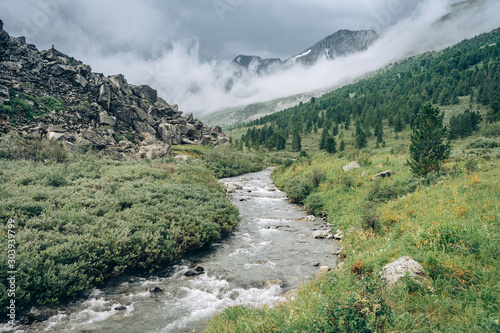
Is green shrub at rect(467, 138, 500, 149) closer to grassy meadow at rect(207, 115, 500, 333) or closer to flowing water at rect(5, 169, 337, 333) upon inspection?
grassy meadow at rect(207, 115, 500, 333)

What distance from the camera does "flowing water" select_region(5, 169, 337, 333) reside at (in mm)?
8352

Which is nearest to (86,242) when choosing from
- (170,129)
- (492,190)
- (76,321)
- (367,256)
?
(76,321)

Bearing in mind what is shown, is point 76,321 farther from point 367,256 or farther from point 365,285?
point 367,256

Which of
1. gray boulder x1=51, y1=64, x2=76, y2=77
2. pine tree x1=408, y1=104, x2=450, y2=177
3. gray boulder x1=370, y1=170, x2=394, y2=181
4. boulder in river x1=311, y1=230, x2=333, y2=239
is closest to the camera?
boulder in river x1=311, y1=230, x2=333, y2=239

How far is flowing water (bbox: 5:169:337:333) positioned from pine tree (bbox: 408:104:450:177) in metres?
10.0

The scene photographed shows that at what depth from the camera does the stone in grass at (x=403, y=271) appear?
667 centimetres

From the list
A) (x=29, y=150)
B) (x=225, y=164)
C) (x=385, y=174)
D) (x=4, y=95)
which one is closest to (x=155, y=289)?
(x=385, y=174)

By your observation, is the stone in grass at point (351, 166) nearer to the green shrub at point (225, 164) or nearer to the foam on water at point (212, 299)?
the foam on water at point (212, 299)

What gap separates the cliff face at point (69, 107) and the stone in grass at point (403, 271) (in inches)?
1647

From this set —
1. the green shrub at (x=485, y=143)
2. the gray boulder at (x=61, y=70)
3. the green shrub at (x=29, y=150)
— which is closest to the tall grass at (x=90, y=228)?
the green shrub at (x=29, y=150)

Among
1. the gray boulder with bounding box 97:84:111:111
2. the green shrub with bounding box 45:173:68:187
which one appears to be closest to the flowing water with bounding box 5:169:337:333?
the green shrub with bounding box 45:173:68:187

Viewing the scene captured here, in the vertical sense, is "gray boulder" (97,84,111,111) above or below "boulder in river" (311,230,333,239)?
above

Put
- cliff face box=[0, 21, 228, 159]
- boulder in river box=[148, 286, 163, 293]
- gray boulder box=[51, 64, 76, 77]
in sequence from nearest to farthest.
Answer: boulder in river box=[148, 286, 163, 293] → cliff face box=[0, 21, 228, 159] → gray boulder box=[51, 64, 76, 77]

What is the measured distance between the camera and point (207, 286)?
1085 centimetres
